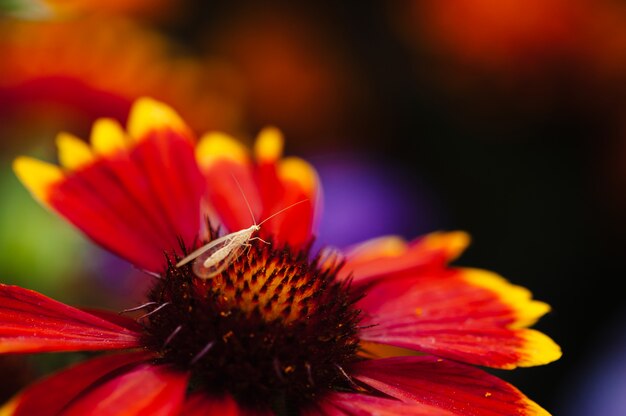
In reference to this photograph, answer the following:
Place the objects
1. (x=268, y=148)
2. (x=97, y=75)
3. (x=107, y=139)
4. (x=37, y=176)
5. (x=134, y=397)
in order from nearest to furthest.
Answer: (x=134, y=397) < (x=37, y=176) < (x=107, y=139) < (x=268, y=148) < (x=97, y=75)

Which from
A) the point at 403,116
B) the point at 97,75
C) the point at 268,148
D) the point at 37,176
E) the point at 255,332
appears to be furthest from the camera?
the point at 403,116

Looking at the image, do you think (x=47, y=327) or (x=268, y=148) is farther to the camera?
(x=268, y=148)

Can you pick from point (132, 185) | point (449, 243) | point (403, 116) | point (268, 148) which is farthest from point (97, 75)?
point (403, 116)

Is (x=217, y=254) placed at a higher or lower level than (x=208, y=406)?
higher

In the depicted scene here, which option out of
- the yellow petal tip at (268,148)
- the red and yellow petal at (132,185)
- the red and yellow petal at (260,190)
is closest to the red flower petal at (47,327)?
the red and yellow petal at (132,185)

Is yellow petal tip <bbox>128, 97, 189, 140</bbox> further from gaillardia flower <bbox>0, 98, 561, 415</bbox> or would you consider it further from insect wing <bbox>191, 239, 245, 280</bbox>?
insect wing <bbox>191, 239, 245, 280</bbox>

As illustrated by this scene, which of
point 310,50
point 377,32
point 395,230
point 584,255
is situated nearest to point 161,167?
point 395,230

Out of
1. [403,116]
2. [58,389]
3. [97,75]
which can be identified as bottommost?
[58,389]

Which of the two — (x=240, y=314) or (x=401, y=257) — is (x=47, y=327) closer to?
(x=240, y=314)

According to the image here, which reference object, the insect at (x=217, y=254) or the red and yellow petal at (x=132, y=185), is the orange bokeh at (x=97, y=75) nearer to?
the red and yellow petal at (x=132, y=185)
